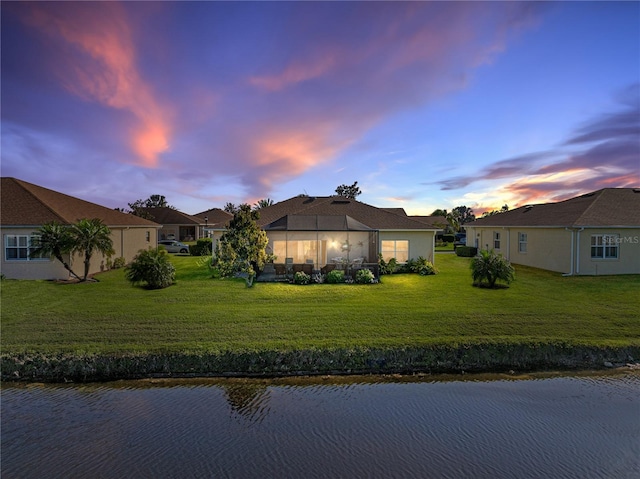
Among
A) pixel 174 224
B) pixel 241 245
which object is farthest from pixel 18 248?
pixel 174 224

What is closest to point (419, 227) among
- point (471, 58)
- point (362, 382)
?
point (471, 58)

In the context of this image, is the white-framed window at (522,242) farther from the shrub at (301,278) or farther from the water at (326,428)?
the water at (326,428)

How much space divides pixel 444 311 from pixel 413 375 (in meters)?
4.48

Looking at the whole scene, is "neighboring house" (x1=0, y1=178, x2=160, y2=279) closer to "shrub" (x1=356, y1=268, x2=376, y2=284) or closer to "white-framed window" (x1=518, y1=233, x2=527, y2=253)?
"shrub" (x1=356, y1=268, x2=376, y2=284)

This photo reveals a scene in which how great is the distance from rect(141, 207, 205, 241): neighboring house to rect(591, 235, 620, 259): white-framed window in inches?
1883

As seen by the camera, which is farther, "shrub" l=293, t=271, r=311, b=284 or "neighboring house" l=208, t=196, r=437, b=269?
"neighboring house" l=208, t=196, r=437, b=269

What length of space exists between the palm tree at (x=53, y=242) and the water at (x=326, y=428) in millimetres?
10748

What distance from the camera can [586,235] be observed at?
→ 21.0 meters

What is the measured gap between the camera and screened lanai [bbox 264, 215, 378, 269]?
21.8 meters

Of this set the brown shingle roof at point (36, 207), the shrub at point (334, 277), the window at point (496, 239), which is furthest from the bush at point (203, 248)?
the window at point (496, 239)

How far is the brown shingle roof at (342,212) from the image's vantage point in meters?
23.3

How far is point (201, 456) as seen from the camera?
6355mm

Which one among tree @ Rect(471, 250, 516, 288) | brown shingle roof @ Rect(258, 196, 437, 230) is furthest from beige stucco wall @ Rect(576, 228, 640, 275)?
brown shingle roof @ Rect(258, 196, 437, 230)

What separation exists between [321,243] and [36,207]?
1642 cm
